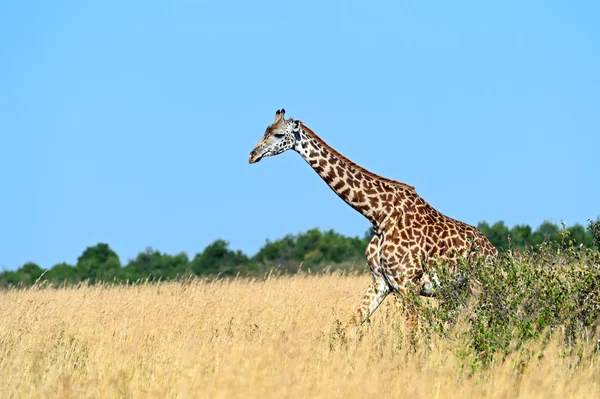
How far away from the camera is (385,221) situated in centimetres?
1368

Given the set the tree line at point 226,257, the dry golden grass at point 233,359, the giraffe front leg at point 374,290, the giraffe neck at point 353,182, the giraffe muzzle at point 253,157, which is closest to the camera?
the dry golden grass at point 233,359

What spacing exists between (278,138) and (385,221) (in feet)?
6.78

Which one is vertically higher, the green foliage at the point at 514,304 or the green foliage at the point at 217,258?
the green foliage at the point at 217,258

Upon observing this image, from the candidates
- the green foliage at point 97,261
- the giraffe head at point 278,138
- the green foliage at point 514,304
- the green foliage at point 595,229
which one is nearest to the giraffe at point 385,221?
the giraffe head at point 278,138

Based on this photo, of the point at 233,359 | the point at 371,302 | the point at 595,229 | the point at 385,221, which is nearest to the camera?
the point at 233,359

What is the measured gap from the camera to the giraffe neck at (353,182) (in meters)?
13.8

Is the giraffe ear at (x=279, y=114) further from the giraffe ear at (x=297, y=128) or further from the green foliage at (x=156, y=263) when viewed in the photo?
the green foliage at (x=156, y=263)

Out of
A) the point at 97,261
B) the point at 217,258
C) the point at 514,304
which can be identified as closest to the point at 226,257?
the point at 217,258

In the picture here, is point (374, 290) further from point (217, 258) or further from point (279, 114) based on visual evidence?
point (217, 258)

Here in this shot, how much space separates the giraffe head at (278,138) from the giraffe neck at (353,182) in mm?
159

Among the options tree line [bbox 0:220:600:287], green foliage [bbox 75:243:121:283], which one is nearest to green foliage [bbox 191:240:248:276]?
tree line [bbox 0:220:600:287]

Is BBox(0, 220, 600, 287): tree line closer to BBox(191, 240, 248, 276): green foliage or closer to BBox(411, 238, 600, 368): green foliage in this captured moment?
BBox(191, 240, 248, 276): green foliage

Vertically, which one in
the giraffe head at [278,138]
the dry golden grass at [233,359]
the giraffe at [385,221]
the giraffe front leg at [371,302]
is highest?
the giraffe head at [278,138]

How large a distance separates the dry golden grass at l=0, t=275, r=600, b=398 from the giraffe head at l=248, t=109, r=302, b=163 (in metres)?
2.67
